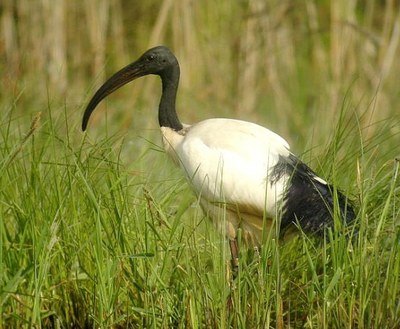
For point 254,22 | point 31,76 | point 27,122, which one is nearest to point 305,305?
point 27,122

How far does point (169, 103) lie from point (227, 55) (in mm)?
3467

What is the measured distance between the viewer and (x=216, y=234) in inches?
157

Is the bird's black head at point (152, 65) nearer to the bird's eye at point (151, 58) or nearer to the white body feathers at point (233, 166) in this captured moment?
the bird's eye at point (151, 58)

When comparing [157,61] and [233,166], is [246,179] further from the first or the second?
[157,61]

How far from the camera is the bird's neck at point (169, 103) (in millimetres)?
4398

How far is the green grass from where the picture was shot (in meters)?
3.25

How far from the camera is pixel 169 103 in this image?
443 centimetres

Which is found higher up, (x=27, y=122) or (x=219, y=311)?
(x=27, y=122)

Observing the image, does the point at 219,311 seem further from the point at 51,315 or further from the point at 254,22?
the point at 254,22

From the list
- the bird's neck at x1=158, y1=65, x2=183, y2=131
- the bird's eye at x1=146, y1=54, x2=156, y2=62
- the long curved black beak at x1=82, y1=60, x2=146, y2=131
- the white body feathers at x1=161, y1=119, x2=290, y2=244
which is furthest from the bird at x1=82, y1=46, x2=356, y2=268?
the bird's eye at x1=146, y1=54, x2=156, y2=62

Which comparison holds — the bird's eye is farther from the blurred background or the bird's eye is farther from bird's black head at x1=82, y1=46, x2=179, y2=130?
the blurred background

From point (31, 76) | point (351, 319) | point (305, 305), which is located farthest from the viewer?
point (31, 76)

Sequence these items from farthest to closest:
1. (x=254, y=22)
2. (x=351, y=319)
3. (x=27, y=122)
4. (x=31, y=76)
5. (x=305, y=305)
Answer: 1. (x=254, y=22)
2. (x=31, y=76)
3. (x=27, y=122)
4. (x=305, y=305)
5. (x=351, y=319)

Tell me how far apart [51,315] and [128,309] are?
301 mm
